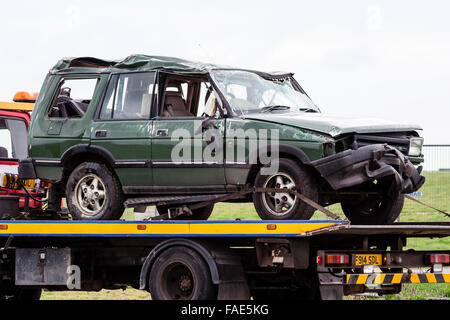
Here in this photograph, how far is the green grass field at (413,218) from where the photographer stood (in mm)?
13802

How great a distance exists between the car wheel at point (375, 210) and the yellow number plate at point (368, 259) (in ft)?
2.42

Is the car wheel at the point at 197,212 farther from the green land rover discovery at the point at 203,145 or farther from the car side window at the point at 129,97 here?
the car side window at the point at 129,97

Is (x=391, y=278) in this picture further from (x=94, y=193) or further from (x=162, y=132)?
(x=94, y=193)

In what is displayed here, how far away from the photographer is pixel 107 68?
11.5m

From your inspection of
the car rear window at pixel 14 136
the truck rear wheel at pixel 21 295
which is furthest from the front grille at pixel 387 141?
the car rear window at pixel 14 136

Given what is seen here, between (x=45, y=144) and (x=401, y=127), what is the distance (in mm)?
4253

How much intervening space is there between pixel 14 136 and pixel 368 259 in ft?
22.3

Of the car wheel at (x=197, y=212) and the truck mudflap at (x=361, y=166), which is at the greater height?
the truck mudflap at (x=361, y=166)

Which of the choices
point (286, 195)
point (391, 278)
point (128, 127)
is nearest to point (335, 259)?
point (391, 278)

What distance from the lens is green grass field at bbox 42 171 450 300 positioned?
1380 cm

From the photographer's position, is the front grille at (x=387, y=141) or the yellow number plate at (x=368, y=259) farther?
the yellow number plate at (x=368, y=259)

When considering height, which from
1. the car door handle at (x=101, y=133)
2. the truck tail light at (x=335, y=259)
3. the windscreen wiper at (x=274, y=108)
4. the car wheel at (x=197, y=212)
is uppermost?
the windscreen wiper at (x=274, y=108)

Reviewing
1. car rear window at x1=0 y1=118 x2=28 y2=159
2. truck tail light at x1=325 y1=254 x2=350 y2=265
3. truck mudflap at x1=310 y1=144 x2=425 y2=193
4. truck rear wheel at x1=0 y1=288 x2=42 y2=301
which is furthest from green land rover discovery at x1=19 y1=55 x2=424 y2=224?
car rear window at x1=0 y1=118 x2=28 y2=159
